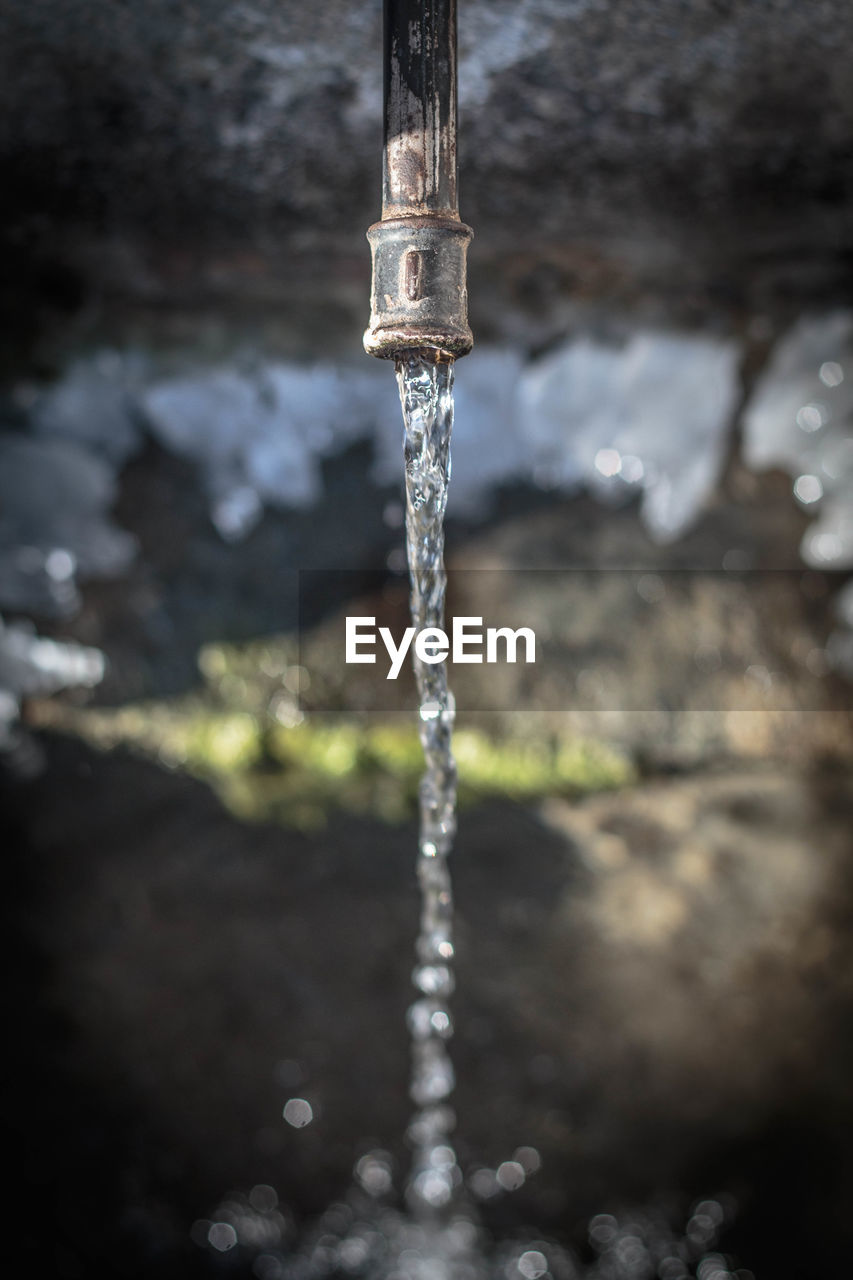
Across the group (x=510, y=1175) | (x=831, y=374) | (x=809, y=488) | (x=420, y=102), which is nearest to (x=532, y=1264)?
(x=510, y=1175)

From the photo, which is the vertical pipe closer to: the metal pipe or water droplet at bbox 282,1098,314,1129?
the metal pipe

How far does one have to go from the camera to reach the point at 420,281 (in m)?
0.79

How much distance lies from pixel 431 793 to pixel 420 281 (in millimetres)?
751

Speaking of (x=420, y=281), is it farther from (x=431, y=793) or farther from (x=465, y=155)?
(x=431, y=793)

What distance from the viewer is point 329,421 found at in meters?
1.53

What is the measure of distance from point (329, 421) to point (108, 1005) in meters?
1.04

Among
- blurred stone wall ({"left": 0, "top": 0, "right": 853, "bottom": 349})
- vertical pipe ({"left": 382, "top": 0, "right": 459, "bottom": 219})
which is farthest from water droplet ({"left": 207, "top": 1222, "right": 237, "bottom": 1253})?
vertical pipe ({"left": 382, "top": 0, "right": 459, "bottom": 219})

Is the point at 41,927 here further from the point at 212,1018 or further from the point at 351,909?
the point at 351,909

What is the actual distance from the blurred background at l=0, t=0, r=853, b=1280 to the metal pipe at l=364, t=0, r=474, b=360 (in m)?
0.54

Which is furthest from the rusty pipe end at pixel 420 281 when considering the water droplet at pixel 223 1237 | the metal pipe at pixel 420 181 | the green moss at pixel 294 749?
the water droplet at pixel 223 1237

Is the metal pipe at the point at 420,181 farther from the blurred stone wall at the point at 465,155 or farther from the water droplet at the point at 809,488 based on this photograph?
the water droplet at the point at 809,488

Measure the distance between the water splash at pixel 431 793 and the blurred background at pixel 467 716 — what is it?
0.04m

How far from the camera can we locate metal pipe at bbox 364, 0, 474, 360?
0.78m

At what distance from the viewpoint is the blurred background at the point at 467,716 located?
1.47 m
